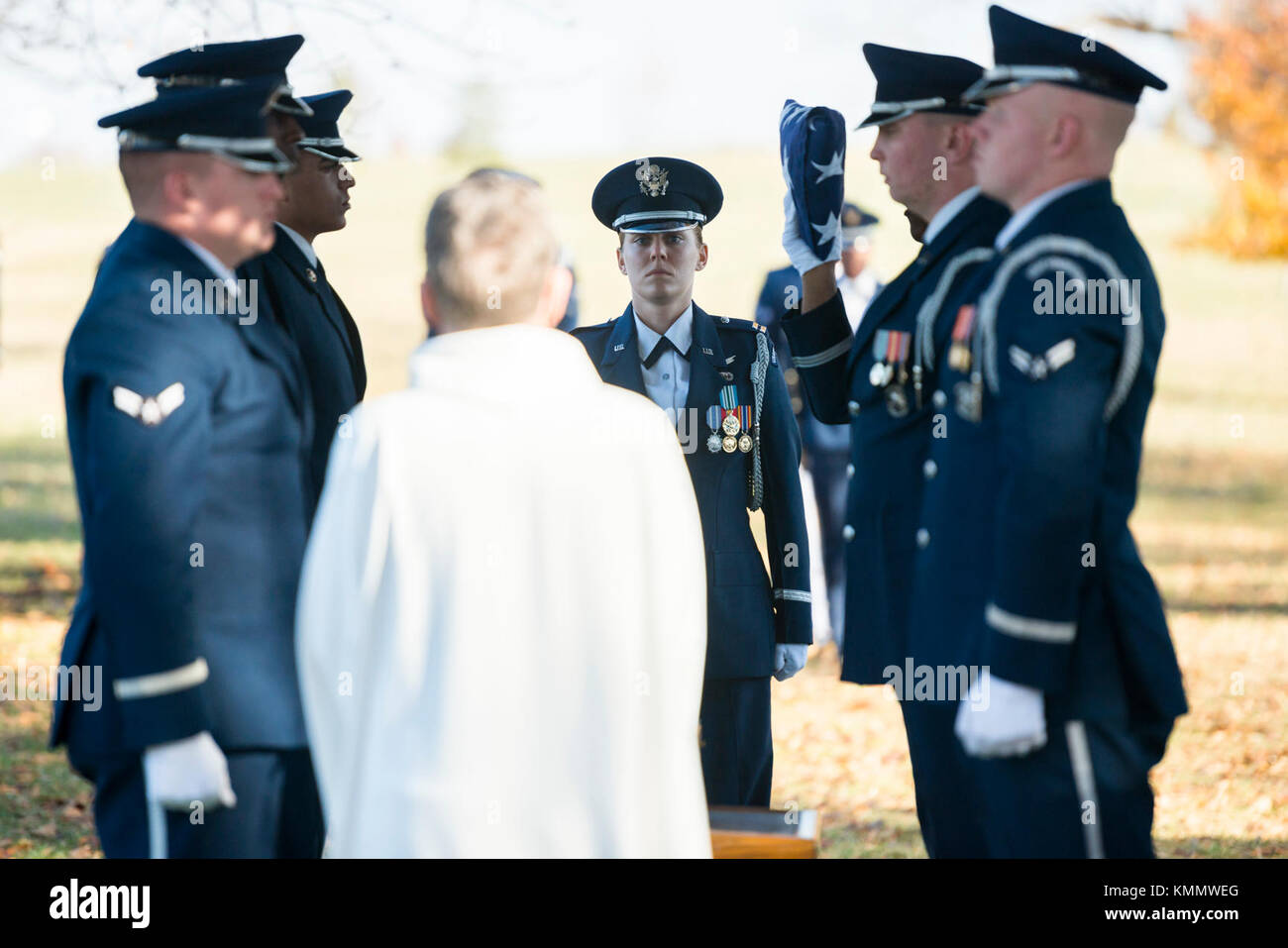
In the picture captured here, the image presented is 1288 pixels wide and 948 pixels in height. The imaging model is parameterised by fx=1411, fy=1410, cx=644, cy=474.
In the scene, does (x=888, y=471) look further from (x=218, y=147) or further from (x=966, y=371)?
(x=218, y=147)

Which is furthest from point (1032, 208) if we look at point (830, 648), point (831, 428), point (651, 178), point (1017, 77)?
point (830, 648)

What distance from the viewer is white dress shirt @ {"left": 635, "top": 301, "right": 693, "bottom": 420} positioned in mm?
4559

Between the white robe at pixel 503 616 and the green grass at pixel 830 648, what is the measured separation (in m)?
3.44

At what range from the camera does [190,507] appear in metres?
3.02

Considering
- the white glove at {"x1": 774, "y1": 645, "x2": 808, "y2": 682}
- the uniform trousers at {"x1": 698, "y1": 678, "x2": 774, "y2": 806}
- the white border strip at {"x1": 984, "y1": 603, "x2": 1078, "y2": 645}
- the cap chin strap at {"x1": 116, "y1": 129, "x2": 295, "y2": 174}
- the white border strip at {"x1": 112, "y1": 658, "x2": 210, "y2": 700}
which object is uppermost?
the cap chin strap at {"x1": 116, "y1": 129, "x2": 295, "y2": 174}

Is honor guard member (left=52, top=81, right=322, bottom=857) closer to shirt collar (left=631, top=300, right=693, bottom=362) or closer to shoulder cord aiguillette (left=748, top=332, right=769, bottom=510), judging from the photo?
shirt collar (left=631, top=300, right=693, bottom=362)

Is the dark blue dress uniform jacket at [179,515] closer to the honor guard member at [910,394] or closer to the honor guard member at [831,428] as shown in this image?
the honor guard member at [910,394]

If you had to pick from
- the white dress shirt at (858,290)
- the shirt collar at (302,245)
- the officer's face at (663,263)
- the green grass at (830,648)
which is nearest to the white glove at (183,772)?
the shirt collar at (302,245)

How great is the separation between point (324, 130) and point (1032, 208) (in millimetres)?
2100

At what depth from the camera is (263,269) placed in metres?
3.79

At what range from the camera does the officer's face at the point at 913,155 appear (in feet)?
12.6

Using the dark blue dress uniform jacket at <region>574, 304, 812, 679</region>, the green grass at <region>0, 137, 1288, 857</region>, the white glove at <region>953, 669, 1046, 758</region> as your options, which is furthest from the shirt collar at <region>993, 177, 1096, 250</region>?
the green grass at <region>0, 137, 1288, 857</region>

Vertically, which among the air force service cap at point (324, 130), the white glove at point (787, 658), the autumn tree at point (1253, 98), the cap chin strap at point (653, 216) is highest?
the autumn tree at point (1253, 98)

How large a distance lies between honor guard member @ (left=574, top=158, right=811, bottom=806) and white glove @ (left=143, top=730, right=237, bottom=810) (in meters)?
1.79
